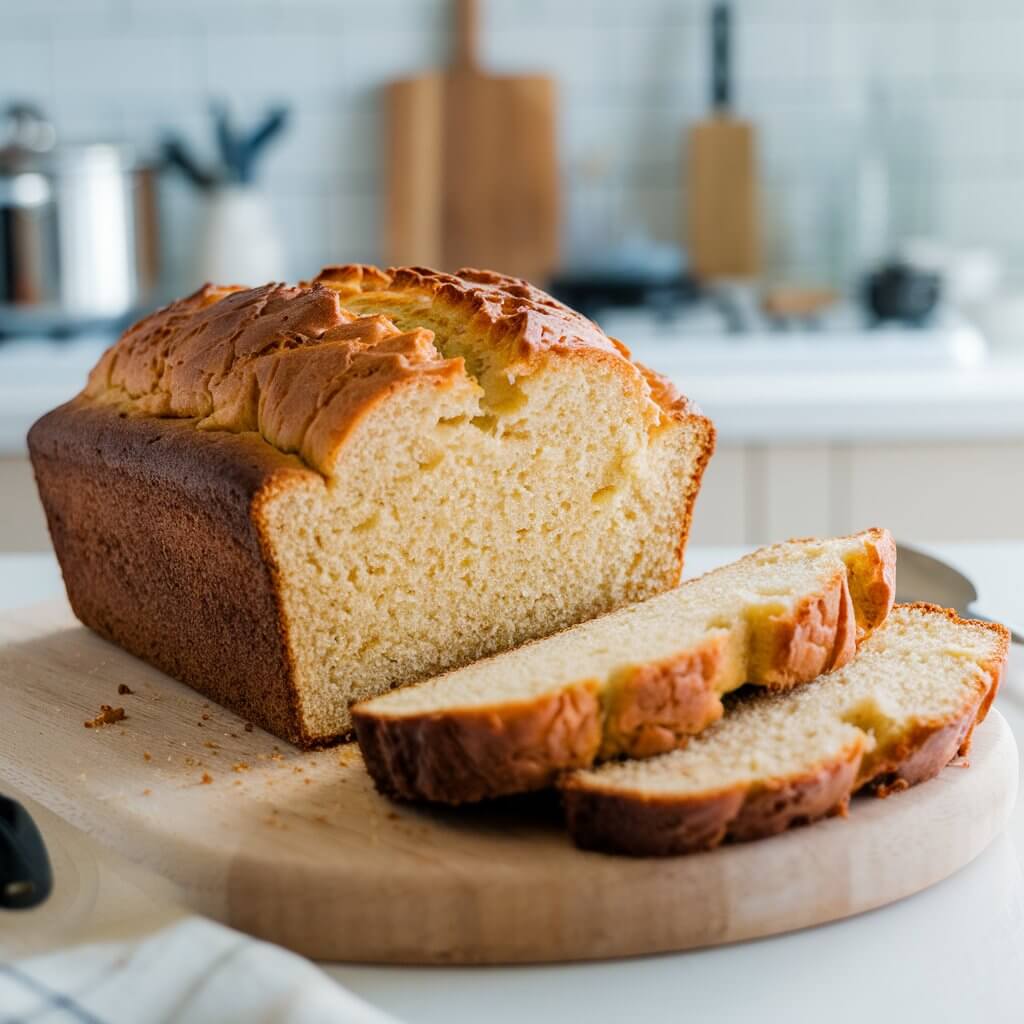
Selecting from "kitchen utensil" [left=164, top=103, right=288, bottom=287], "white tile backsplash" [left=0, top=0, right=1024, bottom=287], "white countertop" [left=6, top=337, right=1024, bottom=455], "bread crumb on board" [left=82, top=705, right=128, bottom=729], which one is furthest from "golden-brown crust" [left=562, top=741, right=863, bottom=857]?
"white tile backsplash" [left=0, top=0, right=1024, bottom=287]

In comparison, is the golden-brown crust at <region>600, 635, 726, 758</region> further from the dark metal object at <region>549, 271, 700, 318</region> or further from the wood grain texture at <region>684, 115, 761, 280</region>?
the wood grain texture at <region>684, 115, 761, 280</region>

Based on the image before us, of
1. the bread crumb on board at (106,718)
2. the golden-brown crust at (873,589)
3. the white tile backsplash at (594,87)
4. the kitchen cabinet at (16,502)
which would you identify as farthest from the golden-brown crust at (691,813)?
the white tile backsplash at (594,87)

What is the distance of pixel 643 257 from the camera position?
3.98m

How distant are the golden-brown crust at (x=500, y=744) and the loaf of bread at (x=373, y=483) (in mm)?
277

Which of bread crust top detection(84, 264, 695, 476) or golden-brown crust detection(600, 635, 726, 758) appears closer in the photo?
golden-brown crust detection(600, 635, 726, 758)

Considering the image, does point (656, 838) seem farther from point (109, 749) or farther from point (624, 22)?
point (624, 22)

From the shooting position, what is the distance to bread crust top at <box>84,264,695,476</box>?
141 cm

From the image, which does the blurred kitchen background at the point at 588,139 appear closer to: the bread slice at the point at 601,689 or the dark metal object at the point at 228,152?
the dark metal object at the point at 228,152

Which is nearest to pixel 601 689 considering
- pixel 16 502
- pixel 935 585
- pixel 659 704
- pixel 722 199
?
pixel 659 704

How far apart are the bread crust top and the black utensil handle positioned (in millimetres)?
2633

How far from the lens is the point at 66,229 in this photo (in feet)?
11.7

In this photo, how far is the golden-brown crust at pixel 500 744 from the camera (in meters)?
1.15

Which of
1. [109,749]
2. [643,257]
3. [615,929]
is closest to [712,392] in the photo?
[643,257]

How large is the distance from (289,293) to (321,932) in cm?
77
